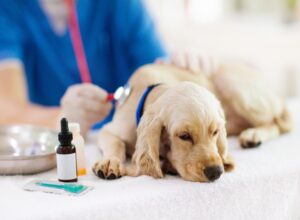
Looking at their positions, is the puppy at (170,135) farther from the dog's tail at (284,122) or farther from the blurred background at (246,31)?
the blurred background at (246,31)

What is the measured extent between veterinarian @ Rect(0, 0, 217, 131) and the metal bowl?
0.39m

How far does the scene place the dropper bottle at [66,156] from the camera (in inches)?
39.3

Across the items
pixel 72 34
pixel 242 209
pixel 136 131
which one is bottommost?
pixel 242 209

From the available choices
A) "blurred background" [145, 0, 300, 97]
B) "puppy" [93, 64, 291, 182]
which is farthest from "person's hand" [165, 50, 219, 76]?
"blurred background" [145, 0, 300, 97]

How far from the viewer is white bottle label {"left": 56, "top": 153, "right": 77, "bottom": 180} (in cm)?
100

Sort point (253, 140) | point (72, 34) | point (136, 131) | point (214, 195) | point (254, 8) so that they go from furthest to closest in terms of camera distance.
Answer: point (254, 8) → point (72, 34) → point (253, 140) → point (136, 131) → point (214, 195)

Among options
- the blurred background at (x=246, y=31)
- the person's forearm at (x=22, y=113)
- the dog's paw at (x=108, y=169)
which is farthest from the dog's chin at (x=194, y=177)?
the blurred background at (x=246, y=31)

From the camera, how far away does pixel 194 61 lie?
56.4 inches

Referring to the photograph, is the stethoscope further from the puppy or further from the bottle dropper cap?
the bottle dropper cap

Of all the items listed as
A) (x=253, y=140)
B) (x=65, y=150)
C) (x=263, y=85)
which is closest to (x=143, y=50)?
(x=263, y=85)

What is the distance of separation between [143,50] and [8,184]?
39.9 inches

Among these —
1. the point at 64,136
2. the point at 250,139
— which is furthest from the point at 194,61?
the point at 64,136

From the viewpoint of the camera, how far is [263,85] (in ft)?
4.80

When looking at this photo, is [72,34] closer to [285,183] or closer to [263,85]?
[263,85]
